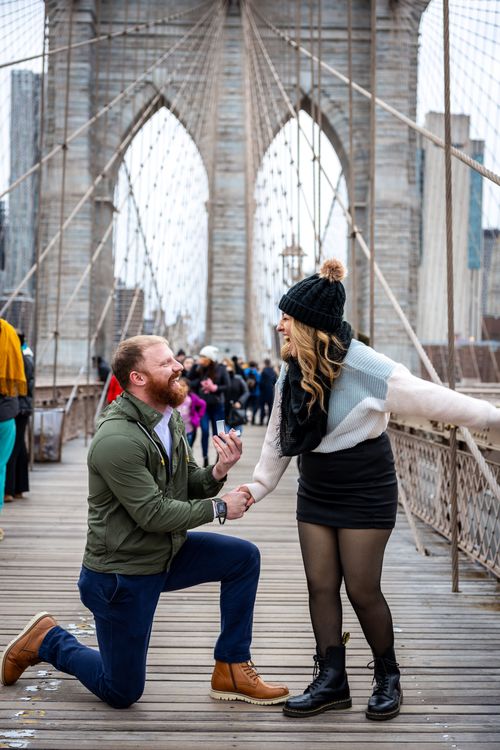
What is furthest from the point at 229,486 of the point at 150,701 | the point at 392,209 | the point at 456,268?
the point at 392,209

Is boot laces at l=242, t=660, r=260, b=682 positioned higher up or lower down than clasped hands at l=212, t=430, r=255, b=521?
lower down

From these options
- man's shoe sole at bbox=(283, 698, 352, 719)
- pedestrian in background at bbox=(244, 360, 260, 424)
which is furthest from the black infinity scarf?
pedestrian in background at bbox=(244, 360, 260, 424)

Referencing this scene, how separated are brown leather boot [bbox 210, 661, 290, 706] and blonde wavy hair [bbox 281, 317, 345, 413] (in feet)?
2.49

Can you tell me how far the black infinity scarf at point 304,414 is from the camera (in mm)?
2314

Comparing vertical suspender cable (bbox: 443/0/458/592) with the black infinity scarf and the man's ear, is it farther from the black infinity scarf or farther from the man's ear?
the man's ear

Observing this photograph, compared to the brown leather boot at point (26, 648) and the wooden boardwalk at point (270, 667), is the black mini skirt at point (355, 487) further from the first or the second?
the brown leather boot at point (26, 648)

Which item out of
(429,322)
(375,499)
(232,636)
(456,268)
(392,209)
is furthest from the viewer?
(429,322)

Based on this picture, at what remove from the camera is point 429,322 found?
22375mm

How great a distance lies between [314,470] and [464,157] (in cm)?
179

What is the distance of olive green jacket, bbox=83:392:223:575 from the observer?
2.29 metres

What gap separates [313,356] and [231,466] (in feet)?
1.23

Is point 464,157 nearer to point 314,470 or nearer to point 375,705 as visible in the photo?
point 314,470

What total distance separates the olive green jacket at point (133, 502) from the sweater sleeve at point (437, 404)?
0.56m

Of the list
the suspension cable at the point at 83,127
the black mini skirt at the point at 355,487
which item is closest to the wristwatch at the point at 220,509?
the black mini skirt at the point at 355,487
